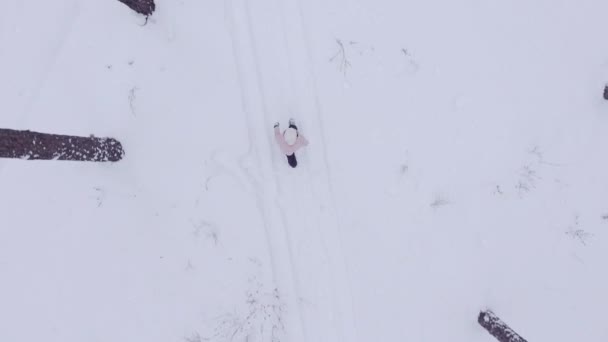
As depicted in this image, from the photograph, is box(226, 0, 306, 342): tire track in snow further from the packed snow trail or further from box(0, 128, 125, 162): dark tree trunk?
box(0, 128, 125, 162): dark tree trunk

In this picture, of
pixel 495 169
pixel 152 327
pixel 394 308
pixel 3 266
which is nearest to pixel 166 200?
pixel 152 327

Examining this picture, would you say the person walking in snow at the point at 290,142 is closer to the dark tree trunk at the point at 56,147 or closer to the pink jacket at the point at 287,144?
the pink jacket at the point at 287,144

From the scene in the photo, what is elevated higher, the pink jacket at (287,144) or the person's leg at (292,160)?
the pink jacket at (287,144)

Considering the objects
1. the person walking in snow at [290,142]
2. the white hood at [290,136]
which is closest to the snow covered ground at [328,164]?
the person walking in snow at [290,142]

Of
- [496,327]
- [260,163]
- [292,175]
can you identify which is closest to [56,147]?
[260,163]

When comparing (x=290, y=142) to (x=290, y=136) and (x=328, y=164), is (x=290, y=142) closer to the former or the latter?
(x=290, y=136)
